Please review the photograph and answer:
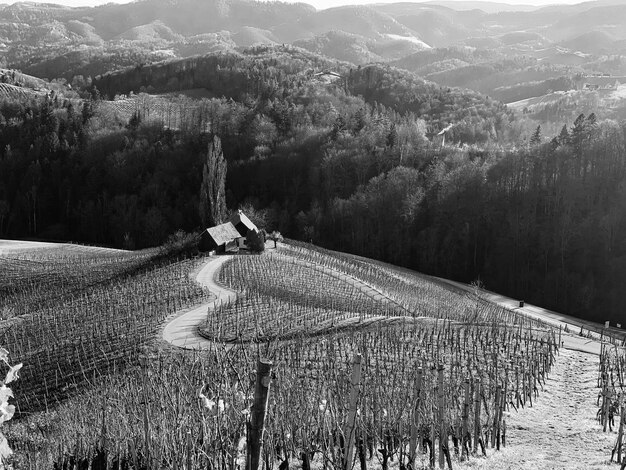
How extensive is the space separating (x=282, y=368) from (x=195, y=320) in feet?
42.0

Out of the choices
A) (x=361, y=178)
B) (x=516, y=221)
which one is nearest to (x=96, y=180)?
(x=361, y=178)

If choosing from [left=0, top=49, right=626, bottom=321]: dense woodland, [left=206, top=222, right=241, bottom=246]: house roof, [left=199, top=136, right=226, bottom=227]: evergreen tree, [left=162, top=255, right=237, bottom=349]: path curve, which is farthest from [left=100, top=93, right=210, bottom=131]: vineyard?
[left=162, top=255, right=237, bottom=349]: path curve

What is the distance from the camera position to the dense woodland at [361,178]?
6850 centimetres

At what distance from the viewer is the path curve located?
27422 mm

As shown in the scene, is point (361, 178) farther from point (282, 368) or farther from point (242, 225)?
point (282, 368)

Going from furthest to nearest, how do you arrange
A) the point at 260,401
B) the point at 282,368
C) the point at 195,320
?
the point at 195,320 < the point at 282,368 < the point at 260,401

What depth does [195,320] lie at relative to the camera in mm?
31469

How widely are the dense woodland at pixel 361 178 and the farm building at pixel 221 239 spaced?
19.1 meters

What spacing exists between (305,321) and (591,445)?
1633 centimetres

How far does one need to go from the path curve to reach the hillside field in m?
0.40

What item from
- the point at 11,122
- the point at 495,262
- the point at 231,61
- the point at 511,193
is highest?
the point at 231,61

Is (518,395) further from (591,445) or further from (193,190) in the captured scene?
(193,190)

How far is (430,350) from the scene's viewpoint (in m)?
25.6

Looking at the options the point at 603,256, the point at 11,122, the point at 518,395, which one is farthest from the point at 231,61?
the point at 518,395
